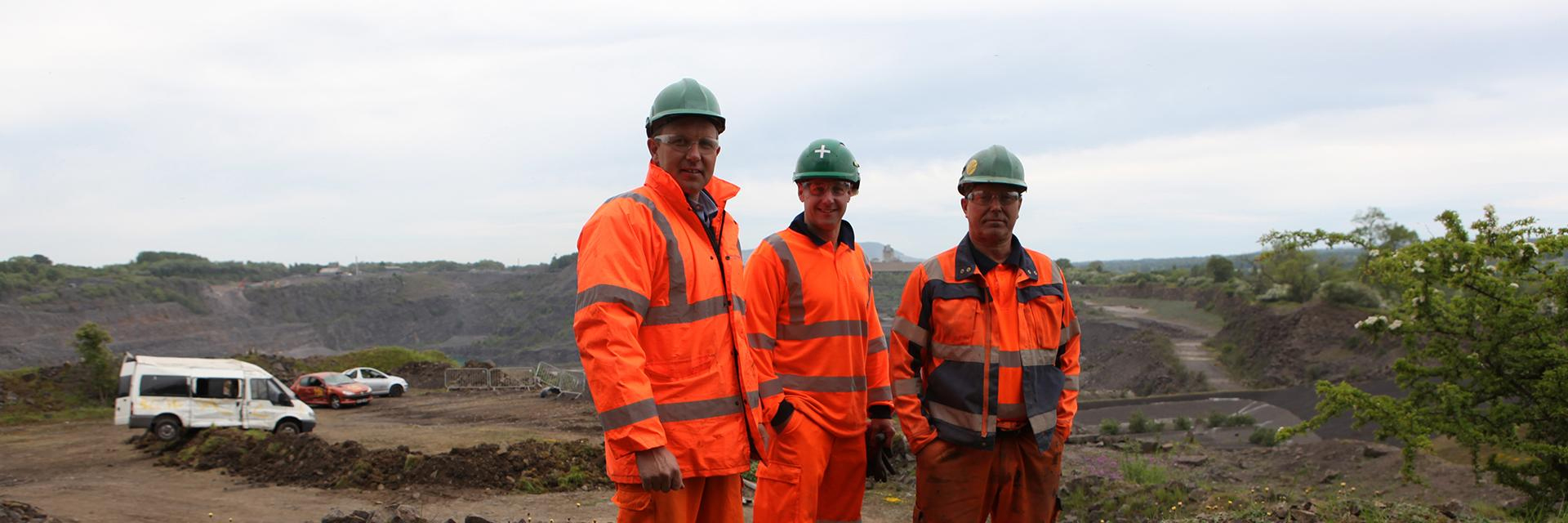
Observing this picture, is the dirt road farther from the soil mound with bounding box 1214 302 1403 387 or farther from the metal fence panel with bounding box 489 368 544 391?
the metal fence panel with bounding box 489 368 544 391

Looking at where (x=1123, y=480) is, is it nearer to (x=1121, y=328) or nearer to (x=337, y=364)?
(x=337, y=364)

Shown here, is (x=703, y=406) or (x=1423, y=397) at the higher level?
(x=703, y=406)

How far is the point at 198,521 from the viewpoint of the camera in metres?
9.80

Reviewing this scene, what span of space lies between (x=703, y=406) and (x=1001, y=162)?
1803 mm

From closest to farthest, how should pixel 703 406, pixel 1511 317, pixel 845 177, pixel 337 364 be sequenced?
pixel 703 406 < pixel 845 177 < pixel 1511 317 < pixel 337 364

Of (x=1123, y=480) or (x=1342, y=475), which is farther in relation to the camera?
(x=1342, y=475)

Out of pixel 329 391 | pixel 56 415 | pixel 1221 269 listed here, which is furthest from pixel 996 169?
pixel 1221 269

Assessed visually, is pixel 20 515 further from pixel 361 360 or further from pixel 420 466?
pixel 361 360

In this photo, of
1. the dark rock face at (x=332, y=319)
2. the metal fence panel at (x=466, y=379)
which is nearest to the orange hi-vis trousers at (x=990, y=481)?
the metal fence panel at (x=466, y=379)

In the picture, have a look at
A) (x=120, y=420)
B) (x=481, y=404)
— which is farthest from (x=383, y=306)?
(x=120, y=420)

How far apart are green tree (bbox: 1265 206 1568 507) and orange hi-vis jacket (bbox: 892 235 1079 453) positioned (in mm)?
7312

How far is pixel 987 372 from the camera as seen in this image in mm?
4012

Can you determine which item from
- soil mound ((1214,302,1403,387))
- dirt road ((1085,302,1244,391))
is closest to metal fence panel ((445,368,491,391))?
dirt road ((1085,302,1244,391))

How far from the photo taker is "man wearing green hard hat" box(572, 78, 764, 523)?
2.68m
